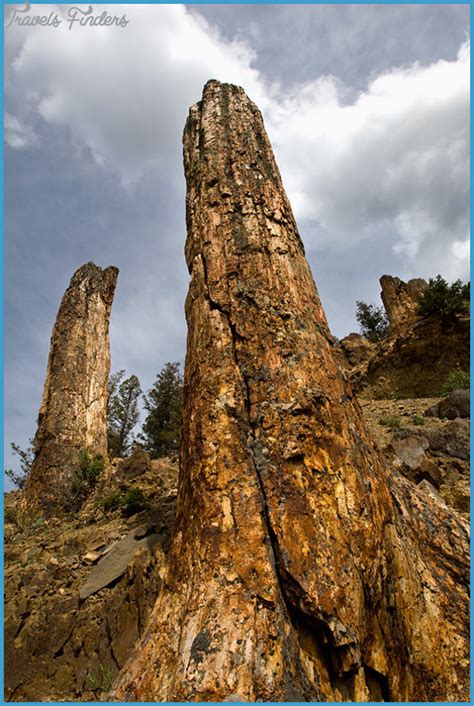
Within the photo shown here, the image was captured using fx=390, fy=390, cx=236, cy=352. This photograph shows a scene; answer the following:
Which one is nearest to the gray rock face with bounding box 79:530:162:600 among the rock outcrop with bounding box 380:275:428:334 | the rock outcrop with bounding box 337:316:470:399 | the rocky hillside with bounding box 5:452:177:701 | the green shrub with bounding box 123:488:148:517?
the rocky hillside with bounding box 5:452:177:701

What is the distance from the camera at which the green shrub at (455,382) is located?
13.3 meters

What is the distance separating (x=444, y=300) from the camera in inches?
645

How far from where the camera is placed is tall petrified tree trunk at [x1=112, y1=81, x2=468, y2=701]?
2324mm

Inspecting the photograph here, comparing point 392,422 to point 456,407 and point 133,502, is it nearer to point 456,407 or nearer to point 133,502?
point 456,407

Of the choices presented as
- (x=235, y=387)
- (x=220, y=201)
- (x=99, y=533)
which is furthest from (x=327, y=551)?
(x=99, y=533)

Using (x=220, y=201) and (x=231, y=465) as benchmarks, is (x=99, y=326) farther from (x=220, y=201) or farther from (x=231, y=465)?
(x=231, y=465)

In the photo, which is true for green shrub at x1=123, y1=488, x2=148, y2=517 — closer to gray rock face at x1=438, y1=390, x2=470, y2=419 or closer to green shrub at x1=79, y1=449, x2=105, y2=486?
green shrub at x1=79, y1=449, x2=105, y2=486

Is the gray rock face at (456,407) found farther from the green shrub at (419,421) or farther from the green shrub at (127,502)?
the green shrub at (127,502)

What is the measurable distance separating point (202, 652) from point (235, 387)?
5.98ft

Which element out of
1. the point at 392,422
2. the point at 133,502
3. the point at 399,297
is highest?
the point at 399,297

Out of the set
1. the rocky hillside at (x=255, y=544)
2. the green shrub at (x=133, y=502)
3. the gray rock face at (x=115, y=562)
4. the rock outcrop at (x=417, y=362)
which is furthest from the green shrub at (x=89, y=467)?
the rock outcrop at (x=417, y=362)

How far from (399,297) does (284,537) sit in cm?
2125

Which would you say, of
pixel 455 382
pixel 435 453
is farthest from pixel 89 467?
pixel 455 382

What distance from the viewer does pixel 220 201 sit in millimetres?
4496
